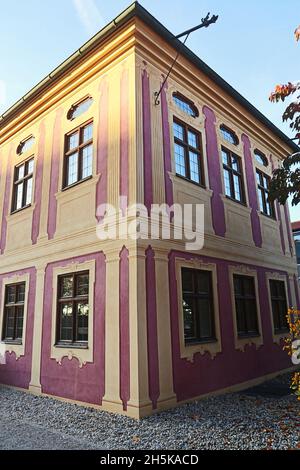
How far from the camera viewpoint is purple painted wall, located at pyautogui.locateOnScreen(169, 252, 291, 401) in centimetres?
674

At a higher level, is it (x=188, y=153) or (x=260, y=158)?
(x=260, y=158)

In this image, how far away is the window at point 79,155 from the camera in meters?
8.37

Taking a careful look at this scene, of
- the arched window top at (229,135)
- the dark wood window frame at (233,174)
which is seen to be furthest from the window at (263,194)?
the arched window top at (229,135)

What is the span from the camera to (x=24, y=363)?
844 cm

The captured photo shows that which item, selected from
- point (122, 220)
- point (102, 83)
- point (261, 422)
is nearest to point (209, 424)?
point (261, 422)

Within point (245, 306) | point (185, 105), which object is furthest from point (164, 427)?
point (185, 105)

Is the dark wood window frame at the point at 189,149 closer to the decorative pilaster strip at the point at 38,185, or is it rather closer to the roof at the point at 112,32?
the roof at the point at 112,32

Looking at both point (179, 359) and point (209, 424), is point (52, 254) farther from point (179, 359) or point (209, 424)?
point (209, 424)

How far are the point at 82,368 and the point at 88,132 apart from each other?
5589 mm

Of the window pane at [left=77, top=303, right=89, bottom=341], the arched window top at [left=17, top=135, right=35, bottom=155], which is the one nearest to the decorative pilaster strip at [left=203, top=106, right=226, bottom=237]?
the window pane at [left=77, top=303, right=89, bottom=341]

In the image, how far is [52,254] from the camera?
834 cm

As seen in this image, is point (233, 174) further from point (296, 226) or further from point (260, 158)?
point (296, 226)

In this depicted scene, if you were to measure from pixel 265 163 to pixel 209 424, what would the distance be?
950 centimetres

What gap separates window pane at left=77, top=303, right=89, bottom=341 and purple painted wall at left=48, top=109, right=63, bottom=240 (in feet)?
7.10
